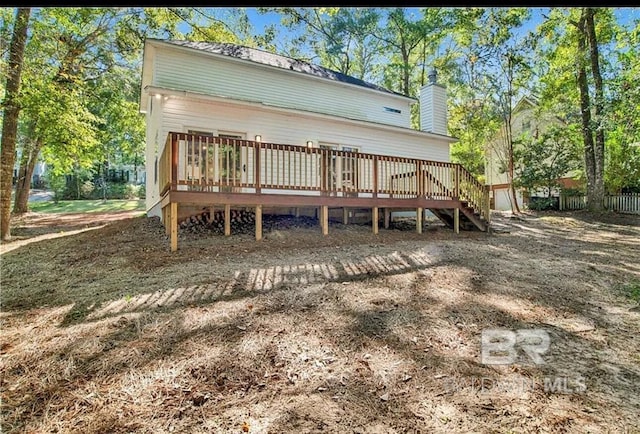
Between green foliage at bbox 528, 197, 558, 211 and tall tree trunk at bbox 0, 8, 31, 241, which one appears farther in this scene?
green foliage at bbox 528, 197, 558, 211

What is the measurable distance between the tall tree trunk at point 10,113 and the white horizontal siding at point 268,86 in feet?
10.6

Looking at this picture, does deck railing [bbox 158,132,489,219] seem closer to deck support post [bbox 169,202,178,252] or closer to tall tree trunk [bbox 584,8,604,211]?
deck support post [bbox 169,202,178,252]

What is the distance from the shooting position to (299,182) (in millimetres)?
7844

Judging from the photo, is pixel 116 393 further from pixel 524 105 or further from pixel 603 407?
pixel 524 105

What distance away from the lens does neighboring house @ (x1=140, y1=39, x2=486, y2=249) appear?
6.90 meters

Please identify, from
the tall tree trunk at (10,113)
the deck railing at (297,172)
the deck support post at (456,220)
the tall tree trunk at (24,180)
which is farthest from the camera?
the tall tree trunk at (24,180)

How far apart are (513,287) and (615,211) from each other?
1493 cm

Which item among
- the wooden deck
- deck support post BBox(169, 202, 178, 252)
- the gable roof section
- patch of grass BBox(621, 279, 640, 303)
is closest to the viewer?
patch of grass BBox(621, 279, 640, 303)

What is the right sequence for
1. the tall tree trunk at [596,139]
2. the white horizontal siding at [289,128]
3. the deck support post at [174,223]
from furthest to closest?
the tall tree trunk at [596,139], the white horizontal siding at [289,128], the deck support post at [174,223]

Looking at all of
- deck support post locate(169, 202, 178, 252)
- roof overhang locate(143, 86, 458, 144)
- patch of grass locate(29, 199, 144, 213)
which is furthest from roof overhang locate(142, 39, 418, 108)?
patch of grass locate(29, 199, 144, 213)

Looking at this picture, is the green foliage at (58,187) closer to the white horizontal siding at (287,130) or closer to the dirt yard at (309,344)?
the white horizontal siding at (287,130)

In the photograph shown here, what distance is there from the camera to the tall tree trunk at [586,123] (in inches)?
567

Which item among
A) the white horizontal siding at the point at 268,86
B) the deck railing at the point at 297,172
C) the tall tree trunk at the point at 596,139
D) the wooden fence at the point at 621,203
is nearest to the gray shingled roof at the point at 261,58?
the white horizontal siding at the point at 268,86

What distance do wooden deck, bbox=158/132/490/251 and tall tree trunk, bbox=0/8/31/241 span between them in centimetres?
457
